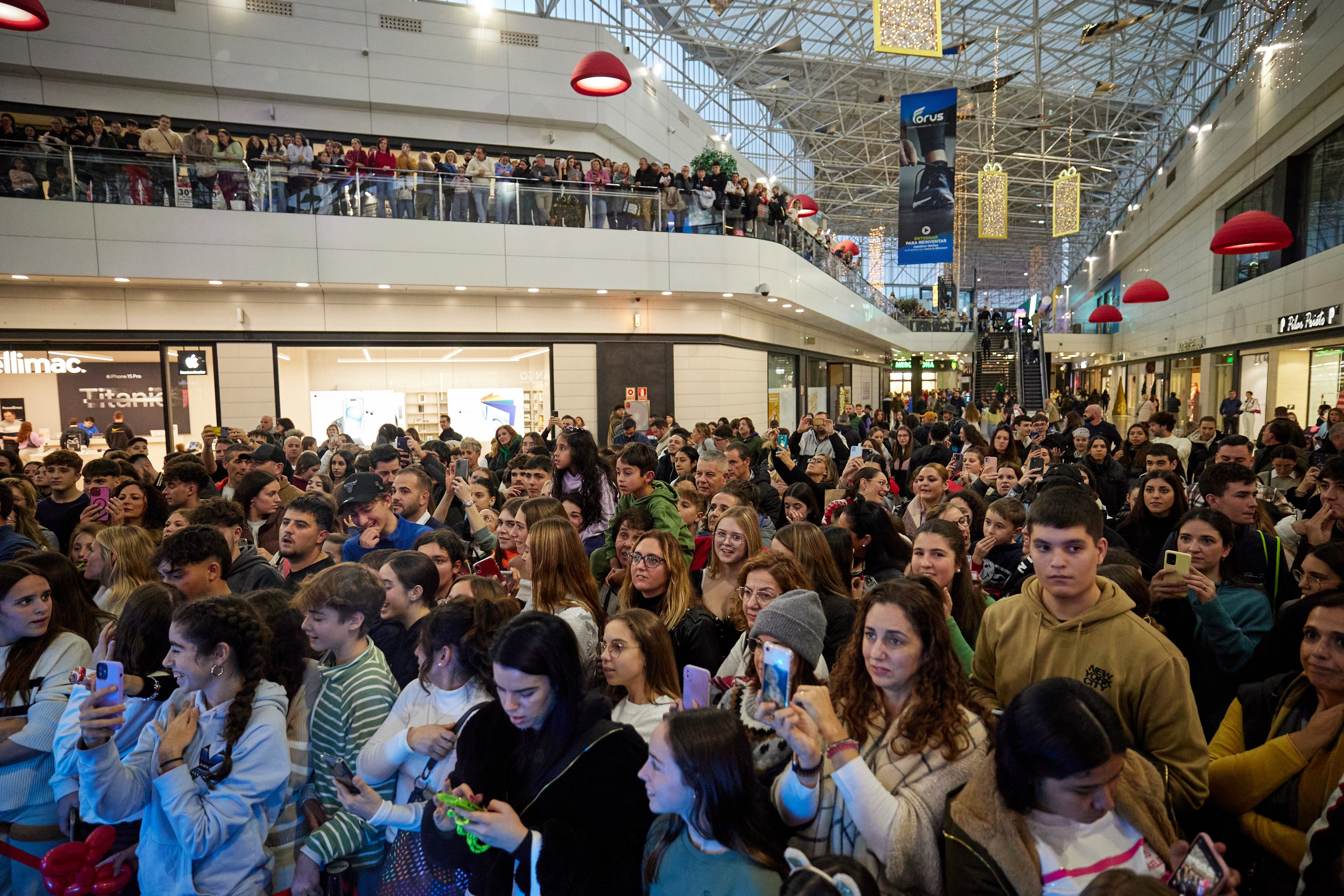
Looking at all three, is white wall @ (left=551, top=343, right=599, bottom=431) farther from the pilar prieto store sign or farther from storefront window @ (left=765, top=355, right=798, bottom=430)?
the pilar prieto store sign

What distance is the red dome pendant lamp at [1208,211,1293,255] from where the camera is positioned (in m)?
8.45

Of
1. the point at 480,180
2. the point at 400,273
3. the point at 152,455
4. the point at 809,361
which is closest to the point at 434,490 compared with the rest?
the point at 400,273

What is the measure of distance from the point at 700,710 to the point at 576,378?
15555 millimetres

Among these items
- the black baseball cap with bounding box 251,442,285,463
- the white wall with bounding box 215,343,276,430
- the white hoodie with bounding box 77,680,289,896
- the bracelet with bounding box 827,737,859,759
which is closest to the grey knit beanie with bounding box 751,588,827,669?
the bracelet with bounding box 827,737,859,759

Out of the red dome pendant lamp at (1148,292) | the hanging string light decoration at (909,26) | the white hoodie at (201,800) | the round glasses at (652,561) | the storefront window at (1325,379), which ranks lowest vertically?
the white hoodie at (201,800)

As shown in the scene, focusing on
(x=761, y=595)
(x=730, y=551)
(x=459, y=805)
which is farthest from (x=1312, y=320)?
(x=459, y=805)

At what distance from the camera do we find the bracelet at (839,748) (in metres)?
1.88

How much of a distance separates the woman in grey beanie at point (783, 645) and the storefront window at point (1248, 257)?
18.3 metres

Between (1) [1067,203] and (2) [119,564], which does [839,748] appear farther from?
(1) [1067,203]

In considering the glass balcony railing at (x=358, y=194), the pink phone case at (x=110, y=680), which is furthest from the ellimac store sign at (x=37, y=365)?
the pink phone case at (x=110, y=680)

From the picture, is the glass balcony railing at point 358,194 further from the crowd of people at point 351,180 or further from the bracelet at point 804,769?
the bracelet at point 804,769

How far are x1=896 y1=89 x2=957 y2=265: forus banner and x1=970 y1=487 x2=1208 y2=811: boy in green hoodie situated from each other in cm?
1234

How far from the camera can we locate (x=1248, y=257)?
58.3 ft

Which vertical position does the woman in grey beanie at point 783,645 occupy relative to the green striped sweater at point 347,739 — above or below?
above
